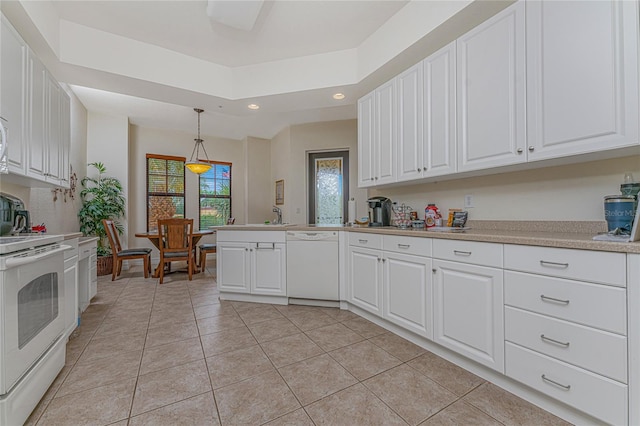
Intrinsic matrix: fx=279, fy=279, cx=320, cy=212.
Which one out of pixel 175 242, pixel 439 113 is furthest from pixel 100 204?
pixel 439 113

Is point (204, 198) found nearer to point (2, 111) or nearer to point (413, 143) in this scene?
point (2, 111)

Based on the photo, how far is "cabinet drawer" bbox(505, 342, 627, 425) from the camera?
1.17m

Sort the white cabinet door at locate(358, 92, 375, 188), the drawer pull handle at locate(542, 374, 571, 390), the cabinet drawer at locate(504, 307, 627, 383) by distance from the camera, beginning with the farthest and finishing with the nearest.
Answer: the white cabinet door at locate(358, 92, 375, 188) → the drawer pull handle at locate(542, 374, 571, 390) → the cabinet drawer at locate(504, 307, 627, 383)

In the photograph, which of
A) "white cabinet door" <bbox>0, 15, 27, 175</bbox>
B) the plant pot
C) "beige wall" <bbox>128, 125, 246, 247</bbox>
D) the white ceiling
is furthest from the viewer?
"beige wall" <bbox>128, 125, 246, 247</bbox>

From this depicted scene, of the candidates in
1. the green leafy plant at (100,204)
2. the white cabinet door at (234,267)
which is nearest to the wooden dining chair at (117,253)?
the green leafy plant at (100,204)

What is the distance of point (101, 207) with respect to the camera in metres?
4.74

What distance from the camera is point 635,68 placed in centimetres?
128

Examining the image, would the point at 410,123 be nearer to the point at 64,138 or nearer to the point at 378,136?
the point at 378,136

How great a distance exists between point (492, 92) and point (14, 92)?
10.5ft

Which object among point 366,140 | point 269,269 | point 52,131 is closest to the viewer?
point 52,131

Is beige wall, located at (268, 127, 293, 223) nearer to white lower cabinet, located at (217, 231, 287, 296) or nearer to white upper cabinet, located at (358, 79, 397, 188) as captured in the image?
white lower cabinet, located at (217, 231, 287, 296)

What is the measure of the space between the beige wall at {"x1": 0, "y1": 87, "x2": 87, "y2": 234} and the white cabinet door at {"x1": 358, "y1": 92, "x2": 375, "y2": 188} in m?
3.08

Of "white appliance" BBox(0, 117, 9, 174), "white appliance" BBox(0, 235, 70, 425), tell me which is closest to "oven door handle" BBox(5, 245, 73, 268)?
"white appliance" BBox(0, 235, 70, 425)

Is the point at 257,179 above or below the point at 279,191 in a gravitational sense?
above
